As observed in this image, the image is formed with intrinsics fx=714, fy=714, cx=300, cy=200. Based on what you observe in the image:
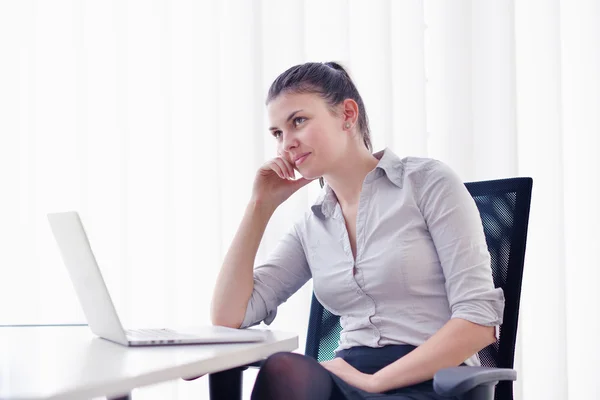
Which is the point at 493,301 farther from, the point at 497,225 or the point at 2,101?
the point at 2,101

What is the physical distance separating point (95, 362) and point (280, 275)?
82cm

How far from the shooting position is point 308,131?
1.61 metres

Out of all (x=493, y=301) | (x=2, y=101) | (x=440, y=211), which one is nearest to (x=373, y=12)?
(x=440, y=211)

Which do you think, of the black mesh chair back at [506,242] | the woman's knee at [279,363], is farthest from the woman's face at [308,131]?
the woman's knee at [279,363]

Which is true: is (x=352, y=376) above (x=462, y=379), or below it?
below

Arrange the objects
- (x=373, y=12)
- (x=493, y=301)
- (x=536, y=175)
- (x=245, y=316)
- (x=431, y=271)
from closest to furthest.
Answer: (x=493, y=301) < (x=431, y=271) < (x=245, y=316) < (x=536, y=175) < (x=373, y=12)

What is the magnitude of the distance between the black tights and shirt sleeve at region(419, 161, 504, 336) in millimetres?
333

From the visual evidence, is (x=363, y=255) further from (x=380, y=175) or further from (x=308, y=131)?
(x=308, y=131)

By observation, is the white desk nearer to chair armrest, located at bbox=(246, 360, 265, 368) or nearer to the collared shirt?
chair armrest, located at bbox=(246, 360, 265, 368)

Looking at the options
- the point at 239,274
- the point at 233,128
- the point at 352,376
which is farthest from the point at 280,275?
the point at 233,128

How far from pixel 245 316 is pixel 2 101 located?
1474 millimetres

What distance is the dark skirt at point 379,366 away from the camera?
1.25 m

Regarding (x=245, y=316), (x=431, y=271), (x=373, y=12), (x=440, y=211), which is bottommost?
(x=245, y=316)

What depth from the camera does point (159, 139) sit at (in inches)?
97.7
